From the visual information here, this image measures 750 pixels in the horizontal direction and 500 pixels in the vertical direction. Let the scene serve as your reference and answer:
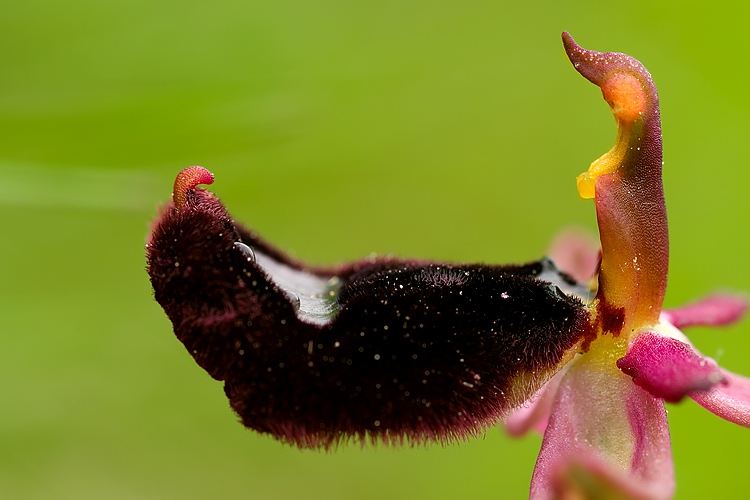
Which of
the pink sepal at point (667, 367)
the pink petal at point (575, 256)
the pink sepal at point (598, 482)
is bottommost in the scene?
the pink sepal at point (598, 482)

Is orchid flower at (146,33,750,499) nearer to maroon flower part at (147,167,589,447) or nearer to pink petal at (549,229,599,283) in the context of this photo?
maroon flower part at (147,167,589,447)

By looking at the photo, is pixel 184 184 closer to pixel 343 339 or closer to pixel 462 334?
pixel 343 339

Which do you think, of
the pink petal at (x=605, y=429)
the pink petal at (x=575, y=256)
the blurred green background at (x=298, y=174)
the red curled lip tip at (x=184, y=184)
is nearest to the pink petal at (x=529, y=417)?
the pink petal at (x=605, y=429)

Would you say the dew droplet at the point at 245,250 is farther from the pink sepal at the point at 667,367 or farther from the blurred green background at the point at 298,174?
the blurred green background at the point at 298,174

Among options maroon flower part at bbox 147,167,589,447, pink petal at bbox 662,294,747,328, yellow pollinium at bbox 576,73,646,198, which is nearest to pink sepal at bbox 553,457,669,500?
maroon flower part at bbox 147,167,589,447

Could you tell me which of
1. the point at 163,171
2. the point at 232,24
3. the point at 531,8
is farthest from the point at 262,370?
the point at 531,8

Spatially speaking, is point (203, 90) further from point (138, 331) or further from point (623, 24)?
point (623, 24)

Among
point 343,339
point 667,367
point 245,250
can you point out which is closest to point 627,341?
point 667,367
